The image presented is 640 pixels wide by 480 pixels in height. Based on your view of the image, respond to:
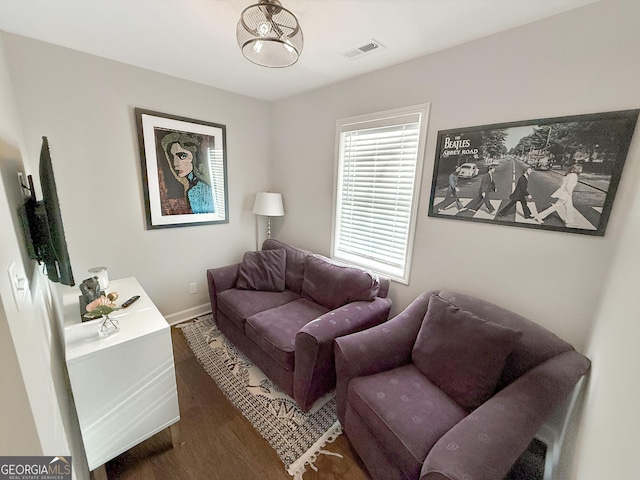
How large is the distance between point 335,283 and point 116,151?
2.16 metres

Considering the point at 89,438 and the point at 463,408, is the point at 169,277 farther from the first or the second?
the point at 463,408

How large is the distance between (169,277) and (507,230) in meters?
2.94

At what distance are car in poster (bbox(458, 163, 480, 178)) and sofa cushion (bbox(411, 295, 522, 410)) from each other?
842 mm

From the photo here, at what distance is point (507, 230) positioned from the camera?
1.53 meters

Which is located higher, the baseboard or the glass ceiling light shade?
the glass ceiling light shade

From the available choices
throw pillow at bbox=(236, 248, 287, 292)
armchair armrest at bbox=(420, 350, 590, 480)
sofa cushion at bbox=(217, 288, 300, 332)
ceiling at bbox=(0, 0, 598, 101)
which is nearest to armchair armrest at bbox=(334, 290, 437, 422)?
armchair armrest at bbox=(420, 350, 590, 480)

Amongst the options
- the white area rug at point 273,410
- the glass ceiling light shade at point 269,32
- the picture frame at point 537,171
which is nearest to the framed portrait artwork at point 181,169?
the white area rug at point 273,410

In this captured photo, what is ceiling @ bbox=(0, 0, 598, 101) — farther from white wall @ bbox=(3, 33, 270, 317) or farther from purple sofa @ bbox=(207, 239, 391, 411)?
purple sofa @ bbox=(207, 239, 391, 411)

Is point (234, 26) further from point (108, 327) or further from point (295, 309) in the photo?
point (295, 309)

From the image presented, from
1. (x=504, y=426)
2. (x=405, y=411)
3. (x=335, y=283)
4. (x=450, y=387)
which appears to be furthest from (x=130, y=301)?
(x=504, y=426)

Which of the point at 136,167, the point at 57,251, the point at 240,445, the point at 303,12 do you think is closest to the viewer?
the point at 57,251

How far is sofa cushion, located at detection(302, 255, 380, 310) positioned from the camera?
1953 millimetres

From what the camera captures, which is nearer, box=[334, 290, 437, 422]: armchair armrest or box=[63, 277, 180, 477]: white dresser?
box=[63, 277, 180, 477]: white dresser

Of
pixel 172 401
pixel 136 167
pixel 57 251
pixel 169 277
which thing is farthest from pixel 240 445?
pixel 136 167
